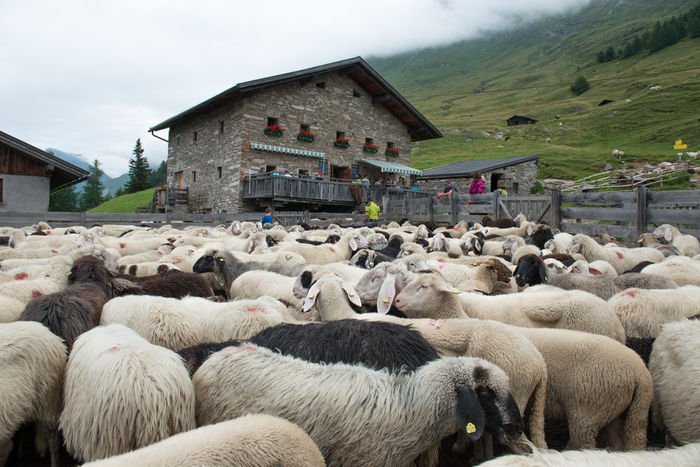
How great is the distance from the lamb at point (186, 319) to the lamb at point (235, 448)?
1689 mm

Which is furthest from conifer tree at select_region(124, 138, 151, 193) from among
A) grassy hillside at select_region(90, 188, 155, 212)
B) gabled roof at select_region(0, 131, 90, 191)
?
gabled roof at select_region(0, 131, 90, 191)

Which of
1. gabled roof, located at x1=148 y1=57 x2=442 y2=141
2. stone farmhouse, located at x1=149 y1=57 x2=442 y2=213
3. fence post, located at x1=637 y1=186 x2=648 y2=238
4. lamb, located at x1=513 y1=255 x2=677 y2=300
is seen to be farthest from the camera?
stone farmhouse, located at x1=149 y1=57 x2=442 y2=213

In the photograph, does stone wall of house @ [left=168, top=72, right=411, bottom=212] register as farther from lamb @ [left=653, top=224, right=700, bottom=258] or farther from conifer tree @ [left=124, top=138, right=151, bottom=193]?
conifer tree @ [left=124, top=138, right=151, bottom=193]

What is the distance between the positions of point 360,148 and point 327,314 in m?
28.1

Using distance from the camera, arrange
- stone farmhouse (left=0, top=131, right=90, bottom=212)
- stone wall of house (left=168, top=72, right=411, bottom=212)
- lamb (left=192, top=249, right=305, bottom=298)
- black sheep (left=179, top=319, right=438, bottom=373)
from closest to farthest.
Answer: black sheep (left=179, top=319, right=438, bottom=373)
lamb (left=192, top=249, right=305, bottom=298)
stone farmhouse (left=0, top=131, right=90, bottom=212)
stone wall of house (left=168, top=72, right=411, bottom=212)

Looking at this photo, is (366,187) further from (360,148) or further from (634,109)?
(634,109)

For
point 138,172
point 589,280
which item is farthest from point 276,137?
point 138,172

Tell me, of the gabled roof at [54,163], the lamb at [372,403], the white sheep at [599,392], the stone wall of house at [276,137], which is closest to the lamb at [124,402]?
the lamb at [372,403]

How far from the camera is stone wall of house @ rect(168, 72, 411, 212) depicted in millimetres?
26266

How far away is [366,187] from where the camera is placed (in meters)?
27.7

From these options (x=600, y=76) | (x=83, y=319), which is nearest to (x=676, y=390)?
(x=83, y=319)

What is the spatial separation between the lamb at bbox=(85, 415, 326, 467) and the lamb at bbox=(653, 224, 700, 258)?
9341 mm

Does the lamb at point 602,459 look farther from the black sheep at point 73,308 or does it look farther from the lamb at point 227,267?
the lamb at point 227,267

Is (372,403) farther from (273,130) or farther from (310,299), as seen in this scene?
(273,130)
